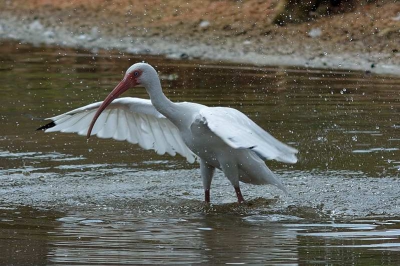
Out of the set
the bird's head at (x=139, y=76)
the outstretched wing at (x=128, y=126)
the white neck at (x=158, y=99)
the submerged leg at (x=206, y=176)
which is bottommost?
the submerged leg at (x=206, y=176)

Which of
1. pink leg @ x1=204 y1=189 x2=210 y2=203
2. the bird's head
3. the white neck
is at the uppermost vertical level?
the bird's head

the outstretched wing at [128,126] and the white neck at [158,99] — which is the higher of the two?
the white neck at [158,99]

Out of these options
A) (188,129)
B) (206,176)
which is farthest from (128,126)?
(188,129)

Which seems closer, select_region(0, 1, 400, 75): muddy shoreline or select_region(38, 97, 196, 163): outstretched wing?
select_region(38, 97, 196, 163): outstretched wing

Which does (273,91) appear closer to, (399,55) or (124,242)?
(399,55)

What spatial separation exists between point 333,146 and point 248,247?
14.6ft

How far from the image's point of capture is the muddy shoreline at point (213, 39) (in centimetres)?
1747

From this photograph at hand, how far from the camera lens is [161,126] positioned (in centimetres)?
1011

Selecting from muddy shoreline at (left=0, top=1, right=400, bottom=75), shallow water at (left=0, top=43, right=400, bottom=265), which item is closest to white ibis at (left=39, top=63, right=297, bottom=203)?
shallow water at (left=0, top=43, right=400, bottom=265)

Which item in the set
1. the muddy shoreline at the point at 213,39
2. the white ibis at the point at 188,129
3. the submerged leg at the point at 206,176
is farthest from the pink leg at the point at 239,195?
the muddy shoreline at the point at 213,39

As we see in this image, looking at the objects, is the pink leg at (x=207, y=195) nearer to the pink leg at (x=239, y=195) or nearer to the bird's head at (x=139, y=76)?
the pink leg at (x=239, y=195)

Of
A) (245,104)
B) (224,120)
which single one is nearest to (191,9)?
(245,104)

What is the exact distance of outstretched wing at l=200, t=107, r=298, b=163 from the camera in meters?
7.55

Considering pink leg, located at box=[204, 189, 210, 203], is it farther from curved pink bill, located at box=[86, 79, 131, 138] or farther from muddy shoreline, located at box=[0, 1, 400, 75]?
muddy shoreline, located at box=[0, 1, 400, 75]
